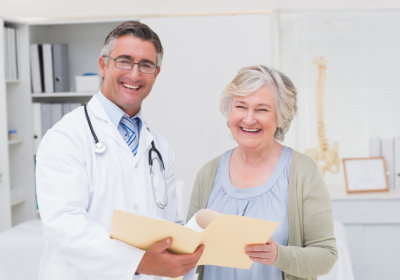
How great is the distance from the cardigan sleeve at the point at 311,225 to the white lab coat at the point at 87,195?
41 centimetres

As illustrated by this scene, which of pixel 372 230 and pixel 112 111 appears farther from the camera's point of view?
pixel 372 230

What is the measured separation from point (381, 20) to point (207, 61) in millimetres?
1149

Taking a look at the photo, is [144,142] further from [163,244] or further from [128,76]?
[163,244]

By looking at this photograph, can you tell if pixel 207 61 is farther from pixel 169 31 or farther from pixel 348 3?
pixel 348 3

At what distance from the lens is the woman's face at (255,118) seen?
5.66 feet

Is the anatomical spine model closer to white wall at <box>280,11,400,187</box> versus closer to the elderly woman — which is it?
white wall at <box>280,11,400,187</box>

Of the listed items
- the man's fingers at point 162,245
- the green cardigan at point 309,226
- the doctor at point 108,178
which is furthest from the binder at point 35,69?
the man's fingers at point 162,245

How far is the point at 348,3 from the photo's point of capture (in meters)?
3.53

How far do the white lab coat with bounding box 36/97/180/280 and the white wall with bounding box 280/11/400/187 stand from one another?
2100 millimetres

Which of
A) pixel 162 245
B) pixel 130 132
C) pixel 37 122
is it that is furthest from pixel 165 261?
pixel 37 122

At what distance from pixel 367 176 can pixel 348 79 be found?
25.5 inches

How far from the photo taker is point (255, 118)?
1.73m

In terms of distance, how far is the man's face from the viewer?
168cm

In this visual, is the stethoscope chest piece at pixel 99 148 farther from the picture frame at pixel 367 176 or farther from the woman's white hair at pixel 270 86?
the picture frame at pixel 367 176
